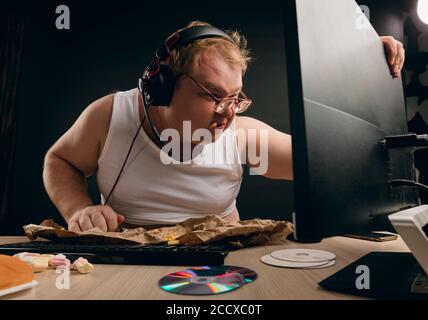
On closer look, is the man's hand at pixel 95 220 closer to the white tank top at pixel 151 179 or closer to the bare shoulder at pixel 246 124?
the white tank top at pixel 151 179

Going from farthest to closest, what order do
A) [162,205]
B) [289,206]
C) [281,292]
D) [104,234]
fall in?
[289,206]
[162,205]
[104,234]
[281,292]

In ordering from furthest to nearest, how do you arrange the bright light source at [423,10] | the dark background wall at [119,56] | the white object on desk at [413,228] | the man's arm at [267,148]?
the dark background wall at [119,56] → the bright light source at [423,10] → the man's arm at [267,148] → the white object on desk at [413,228]

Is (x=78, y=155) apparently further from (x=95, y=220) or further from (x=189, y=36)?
(x=189, y=36)

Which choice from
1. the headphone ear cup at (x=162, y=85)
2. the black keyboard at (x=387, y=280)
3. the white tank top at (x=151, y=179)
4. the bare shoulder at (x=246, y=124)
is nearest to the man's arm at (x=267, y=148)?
the bare shoulder at (x=246, y=124)

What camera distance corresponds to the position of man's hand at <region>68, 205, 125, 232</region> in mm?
779

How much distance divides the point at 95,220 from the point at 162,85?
1.33 feet

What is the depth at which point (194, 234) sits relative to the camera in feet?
2.24

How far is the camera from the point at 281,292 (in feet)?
1.42

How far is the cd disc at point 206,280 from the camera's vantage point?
43cm

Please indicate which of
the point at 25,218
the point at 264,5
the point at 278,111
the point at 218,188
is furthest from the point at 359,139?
the point at 25,218

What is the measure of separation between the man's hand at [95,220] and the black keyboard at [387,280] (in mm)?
516

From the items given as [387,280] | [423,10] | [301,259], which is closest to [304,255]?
[301,259]

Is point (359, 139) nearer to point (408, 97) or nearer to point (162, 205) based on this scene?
point (162, 205)

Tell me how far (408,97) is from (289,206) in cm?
93
